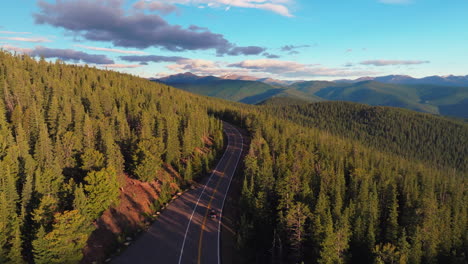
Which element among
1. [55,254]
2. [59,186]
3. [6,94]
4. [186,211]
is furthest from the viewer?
[6,94]

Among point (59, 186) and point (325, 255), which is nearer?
point (325, 255)

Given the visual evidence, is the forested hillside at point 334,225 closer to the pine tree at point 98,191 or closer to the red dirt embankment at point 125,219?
the red dirt embankment at point 125,219

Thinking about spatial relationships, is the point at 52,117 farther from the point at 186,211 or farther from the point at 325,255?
the point at 325,255

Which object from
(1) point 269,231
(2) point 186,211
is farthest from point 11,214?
(1) point 269,231

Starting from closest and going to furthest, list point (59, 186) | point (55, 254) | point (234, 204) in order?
point (55, 254)
point (59, 186)
point (234, 204)

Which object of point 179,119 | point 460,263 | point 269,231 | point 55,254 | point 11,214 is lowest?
point 460,263

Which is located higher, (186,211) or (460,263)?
(186,211)

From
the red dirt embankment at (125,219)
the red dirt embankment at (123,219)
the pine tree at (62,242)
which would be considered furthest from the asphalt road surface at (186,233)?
the pine tree at (62,242)
